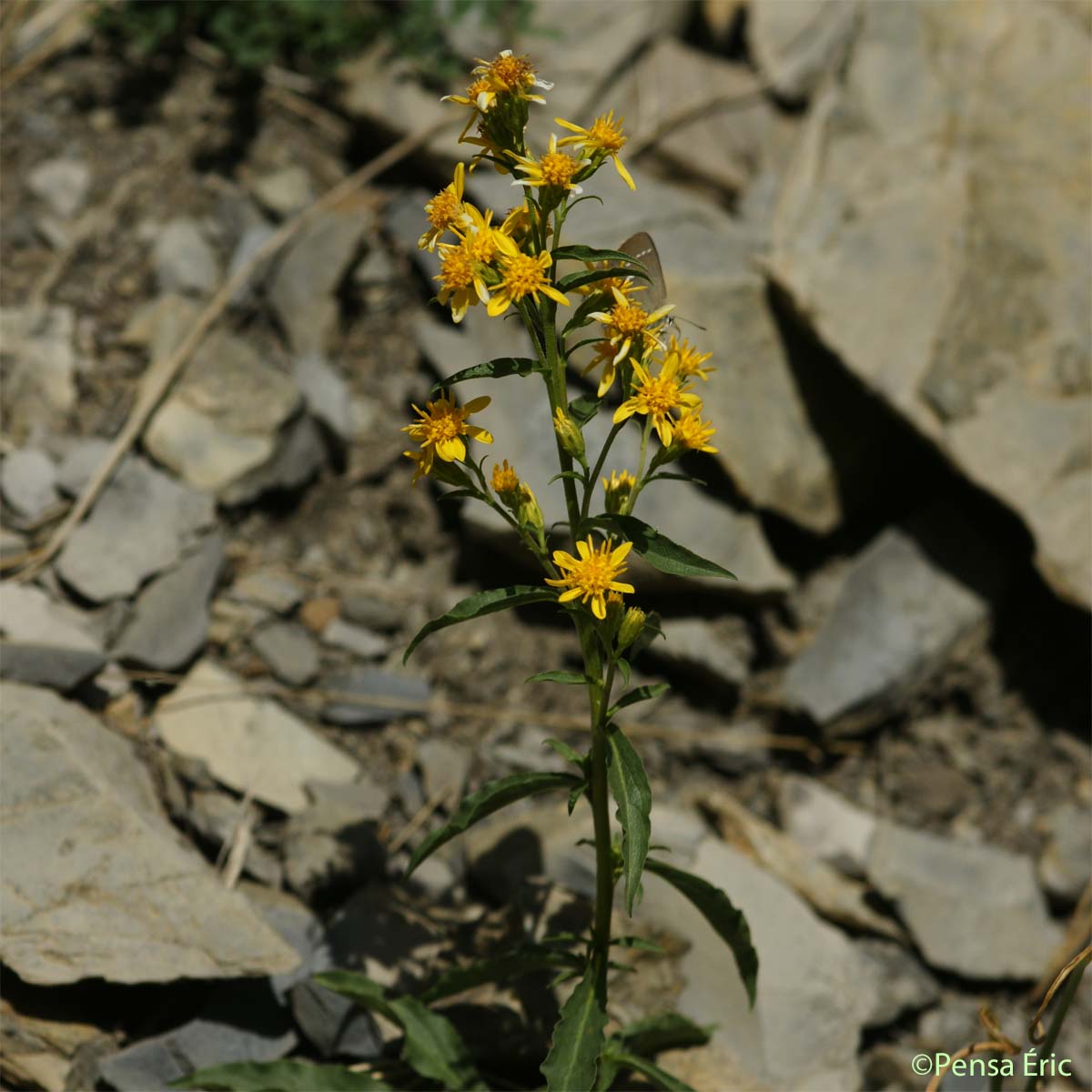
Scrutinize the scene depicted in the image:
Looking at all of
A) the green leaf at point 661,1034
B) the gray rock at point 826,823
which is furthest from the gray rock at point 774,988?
the gray rock at point 826,823

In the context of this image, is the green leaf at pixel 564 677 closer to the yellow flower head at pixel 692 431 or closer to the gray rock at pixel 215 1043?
A: the yellow flower head at pixel 692 431

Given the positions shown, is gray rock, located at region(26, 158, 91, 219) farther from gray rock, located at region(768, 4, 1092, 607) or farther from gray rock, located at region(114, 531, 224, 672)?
gray rock, located at region(768, 4, 1092, 607)

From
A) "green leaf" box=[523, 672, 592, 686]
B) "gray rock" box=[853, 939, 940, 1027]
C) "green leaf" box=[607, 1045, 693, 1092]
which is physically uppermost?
"green leaf" box=[523, 672, 592, 686]

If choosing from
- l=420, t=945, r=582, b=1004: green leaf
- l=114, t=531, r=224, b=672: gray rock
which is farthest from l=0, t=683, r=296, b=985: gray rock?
l=114, t=531, r=224, b=672: gray rock

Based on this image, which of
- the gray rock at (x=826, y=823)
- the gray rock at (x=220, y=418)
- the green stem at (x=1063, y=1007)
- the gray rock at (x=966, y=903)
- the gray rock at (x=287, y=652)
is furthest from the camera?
the gray rock at (x=220, y=418)

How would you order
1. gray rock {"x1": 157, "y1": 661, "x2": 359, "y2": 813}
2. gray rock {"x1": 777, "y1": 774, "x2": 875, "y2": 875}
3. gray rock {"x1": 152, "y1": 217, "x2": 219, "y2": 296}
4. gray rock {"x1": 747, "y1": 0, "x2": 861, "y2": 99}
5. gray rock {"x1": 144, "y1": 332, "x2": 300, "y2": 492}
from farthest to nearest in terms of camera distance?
1. gray rock {"x1": 747, "y1": 0, "x2": 861, "y2": 99}
2. gray rock {"x1": 152, "y1": 217, "x2": 219, "y2": 296}
3. gray rock {"x1": 144, "y1": 332, "x2": 300, "y2": 492}
4. gray rock {"x1": 777, "y1": 774, "x2": 875, "y2": 875}
5. gray rock {"x1": 157, "y1": 661, "x2": 359, "y2": 813}

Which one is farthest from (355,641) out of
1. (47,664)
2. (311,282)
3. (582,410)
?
(582,410)
